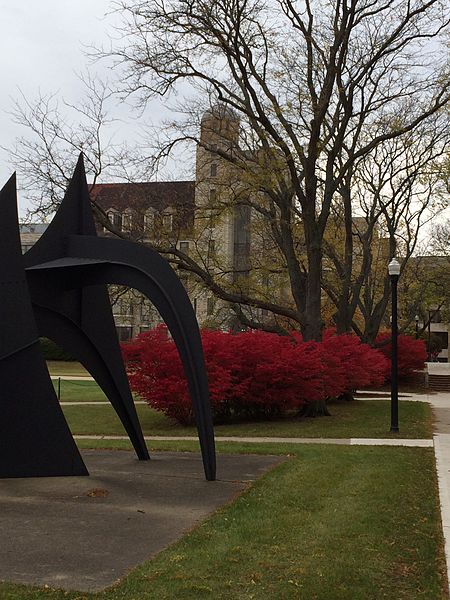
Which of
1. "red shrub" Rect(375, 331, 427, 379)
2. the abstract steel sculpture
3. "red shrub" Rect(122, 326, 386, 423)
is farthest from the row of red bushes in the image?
"red shrub" Rect(375, 331, 427, 379)

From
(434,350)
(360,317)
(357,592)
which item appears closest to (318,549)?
(357,592)

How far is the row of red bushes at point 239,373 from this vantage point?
756 inches

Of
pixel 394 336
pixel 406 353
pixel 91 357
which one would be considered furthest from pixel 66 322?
pixel 406 353

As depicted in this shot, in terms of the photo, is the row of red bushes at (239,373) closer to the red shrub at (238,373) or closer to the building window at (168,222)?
the red shrub at (238,373)

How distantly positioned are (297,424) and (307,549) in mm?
13669

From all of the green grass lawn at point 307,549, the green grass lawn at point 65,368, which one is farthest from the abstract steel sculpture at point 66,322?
the green grass lawn at point 65,368

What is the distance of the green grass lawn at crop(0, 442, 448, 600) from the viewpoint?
5.89 metres

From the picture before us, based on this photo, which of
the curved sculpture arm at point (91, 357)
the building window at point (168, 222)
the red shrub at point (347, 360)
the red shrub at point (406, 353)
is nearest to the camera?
the curved sculpture arm at point (91, 357)

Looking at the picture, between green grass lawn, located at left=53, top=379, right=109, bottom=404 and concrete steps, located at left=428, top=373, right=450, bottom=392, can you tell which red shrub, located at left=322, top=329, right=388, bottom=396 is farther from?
concrete steps, located at left=428, top=373, right=450, bottom=392

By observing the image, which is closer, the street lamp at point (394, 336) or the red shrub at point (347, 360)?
the street lamp at point (394, 336)

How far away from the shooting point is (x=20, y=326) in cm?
1013

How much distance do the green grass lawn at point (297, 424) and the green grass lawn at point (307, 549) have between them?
7.25 m

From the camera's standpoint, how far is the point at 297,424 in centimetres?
2069

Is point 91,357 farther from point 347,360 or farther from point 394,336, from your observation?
point 347,360
